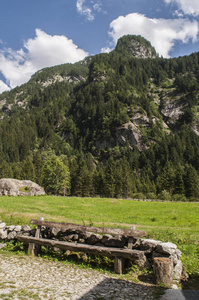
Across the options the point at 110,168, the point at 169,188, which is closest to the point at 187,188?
the point at 169,188

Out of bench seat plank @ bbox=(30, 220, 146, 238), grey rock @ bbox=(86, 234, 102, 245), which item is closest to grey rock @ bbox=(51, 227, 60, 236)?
bench seat plank @ bbox=(30, 220, 146, 238)

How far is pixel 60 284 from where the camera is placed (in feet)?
25.0

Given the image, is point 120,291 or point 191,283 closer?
point 120,291

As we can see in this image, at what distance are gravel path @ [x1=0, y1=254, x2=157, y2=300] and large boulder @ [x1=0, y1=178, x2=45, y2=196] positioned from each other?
1539 inches

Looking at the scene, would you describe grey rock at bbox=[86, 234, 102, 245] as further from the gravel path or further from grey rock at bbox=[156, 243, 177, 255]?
grey rock at bbox=[156, 243, 177, 255]

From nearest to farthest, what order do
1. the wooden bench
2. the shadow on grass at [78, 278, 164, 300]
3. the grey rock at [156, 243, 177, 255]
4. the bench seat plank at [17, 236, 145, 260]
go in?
1. the shadow on grass at [78, 278, 164, 300]
2. the bench seat plank at [17, 236, 145, 260]
3. the grey rock at [156, 243, 177, 255]
4. the wooden bench

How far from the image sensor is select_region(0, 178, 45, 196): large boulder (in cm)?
4566

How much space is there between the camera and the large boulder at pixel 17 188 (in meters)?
45.7

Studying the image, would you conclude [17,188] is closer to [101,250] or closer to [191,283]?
[101,250]

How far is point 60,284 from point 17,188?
43.9 meters

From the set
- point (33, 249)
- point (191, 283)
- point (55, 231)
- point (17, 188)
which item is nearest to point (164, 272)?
point (191, 283)

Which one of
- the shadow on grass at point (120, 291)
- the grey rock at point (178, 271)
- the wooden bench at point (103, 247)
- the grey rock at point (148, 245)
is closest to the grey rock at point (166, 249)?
the grey rock at point (148, 245)

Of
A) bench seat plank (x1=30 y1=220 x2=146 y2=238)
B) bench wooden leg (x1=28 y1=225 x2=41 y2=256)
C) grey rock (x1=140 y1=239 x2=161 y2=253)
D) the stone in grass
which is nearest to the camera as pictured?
the stone in grass

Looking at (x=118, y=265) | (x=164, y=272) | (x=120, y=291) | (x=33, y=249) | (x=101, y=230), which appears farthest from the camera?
(x=33, y=249)
